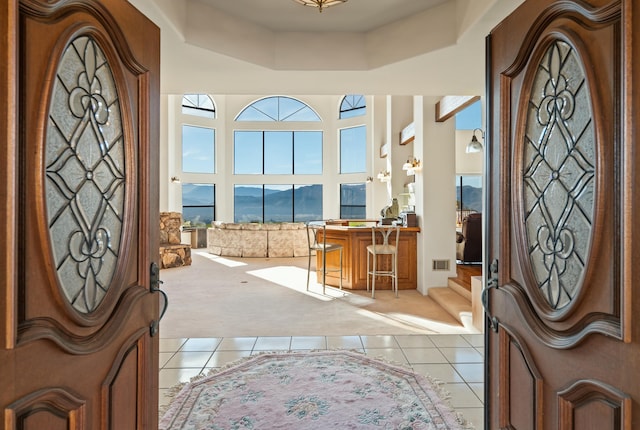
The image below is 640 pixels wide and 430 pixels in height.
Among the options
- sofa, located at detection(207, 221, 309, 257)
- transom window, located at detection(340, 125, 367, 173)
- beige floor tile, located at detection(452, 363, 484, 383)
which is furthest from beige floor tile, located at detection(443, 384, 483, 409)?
transom window, located at detection(340, 125, 367, 173)

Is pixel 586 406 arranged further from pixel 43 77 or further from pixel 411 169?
pixel 411 169

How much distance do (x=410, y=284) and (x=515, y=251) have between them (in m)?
4.92

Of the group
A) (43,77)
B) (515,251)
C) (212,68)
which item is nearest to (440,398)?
(515,251)

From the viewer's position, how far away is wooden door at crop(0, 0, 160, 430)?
0.93m

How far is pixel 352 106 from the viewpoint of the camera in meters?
13.7

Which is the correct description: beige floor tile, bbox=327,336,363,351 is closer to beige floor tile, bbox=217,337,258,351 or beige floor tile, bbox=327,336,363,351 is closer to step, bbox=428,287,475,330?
beige floor tile, bbox=217,337,258,351

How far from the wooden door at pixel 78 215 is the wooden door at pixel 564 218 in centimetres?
144

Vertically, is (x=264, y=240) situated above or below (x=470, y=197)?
below

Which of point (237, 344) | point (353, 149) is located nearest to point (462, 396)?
point (237, 344)

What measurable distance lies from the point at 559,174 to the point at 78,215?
5.12 ft

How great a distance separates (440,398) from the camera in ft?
8.29

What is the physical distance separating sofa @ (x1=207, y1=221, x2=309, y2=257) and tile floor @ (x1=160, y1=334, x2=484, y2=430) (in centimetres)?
640

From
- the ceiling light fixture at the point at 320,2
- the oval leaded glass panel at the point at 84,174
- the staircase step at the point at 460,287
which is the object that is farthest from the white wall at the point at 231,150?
the oval leaded glass panel at the point at 84,174

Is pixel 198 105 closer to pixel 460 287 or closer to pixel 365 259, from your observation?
pixel 365 259
